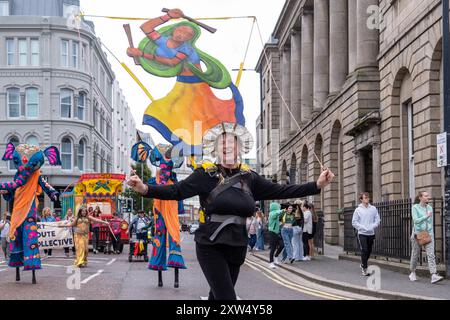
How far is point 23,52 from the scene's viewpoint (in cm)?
5481

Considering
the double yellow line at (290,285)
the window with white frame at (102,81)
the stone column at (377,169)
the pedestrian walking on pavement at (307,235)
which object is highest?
the window with white frame at (102,81)

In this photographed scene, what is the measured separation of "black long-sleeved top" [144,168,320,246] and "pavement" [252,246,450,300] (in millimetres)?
6341

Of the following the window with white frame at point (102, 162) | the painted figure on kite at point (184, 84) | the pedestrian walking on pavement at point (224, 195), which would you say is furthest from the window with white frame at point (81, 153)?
the pedestrian walking on pavement at point (224, 195)

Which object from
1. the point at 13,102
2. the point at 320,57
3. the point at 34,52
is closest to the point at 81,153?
the point at 13,102

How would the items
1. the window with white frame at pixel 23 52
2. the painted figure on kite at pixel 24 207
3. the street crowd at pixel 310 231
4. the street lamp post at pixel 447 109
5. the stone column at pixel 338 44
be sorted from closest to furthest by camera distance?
the painted figure on kite at pixel 24 207
the street crowd at pixel 310 231
the street lamp post at pixel 447 109
the stone column at pixel 338 44
the window with white frame at pixel 23 52

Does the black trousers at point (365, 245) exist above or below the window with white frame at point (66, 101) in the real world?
below

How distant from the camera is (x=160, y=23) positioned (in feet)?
44.5

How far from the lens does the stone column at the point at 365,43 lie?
94.5ft

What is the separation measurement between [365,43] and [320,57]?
1087cm

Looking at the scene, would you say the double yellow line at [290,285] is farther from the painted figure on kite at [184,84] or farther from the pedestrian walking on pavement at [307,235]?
the painted figure on kite at [184,84]

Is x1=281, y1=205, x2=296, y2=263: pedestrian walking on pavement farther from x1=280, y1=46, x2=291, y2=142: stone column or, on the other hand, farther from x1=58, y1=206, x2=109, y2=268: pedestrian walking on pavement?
x1=280, y1=46, x2=291, y2=142: stone column

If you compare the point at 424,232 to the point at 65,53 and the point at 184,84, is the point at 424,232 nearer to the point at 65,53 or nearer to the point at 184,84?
the point at 184,84

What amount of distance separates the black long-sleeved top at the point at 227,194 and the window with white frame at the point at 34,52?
167 ft

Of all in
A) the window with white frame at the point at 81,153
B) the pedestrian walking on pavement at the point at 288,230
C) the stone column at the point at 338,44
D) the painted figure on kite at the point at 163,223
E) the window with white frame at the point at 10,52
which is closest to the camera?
the painted figure on kite at the point at 163,223
